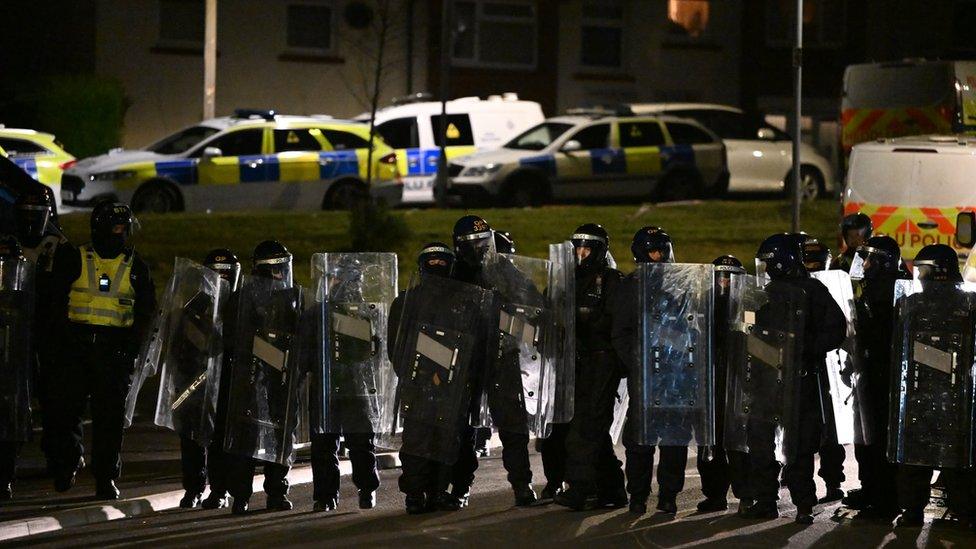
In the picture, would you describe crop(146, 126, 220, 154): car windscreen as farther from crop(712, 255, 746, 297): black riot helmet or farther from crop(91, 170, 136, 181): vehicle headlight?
crop(712, 255, 746, 297): black riot helmet

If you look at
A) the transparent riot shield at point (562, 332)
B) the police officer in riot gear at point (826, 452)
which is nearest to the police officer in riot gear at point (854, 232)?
the police officer in riot gear at point (826, 452)

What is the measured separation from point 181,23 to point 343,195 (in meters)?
9.29

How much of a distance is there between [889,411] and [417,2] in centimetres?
2302

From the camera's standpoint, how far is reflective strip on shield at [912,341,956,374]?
352 inches

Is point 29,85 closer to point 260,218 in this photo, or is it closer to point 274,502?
point 260,218

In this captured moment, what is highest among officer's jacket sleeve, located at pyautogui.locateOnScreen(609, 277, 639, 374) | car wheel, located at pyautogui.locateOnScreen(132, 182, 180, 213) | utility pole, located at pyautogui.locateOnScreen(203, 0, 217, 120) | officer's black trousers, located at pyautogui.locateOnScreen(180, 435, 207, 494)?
utility pole, located at pyautogui.locateOnScreen(203, 0, 217, 120)

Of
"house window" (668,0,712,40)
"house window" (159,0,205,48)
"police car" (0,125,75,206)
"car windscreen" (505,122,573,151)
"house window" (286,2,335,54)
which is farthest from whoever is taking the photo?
"house window" (668,0,712,40)

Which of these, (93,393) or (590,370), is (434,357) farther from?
(93,393)

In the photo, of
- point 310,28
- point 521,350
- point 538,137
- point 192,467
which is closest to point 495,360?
point 521,350

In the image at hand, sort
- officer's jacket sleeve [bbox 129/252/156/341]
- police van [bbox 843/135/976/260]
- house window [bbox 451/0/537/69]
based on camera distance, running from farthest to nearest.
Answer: house window [bbox 451/0/537/69] < police van [bbox 843/135/976/260] < officer's jacket sleeve [bbox 129/252/156/341]

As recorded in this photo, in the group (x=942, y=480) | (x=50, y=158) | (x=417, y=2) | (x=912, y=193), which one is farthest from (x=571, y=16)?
(x=942, y=480)

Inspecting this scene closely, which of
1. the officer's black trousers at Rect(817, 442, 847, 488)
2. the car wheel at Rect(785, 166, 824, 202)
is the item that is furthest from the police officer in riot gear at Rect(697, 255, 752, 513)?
the car wheel at Rect(785, 166, 824, 202)

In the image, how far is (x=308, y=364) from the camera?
366 inches

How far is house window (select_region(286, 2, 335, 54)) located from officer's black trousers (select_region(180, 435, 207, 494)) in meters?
22.1
